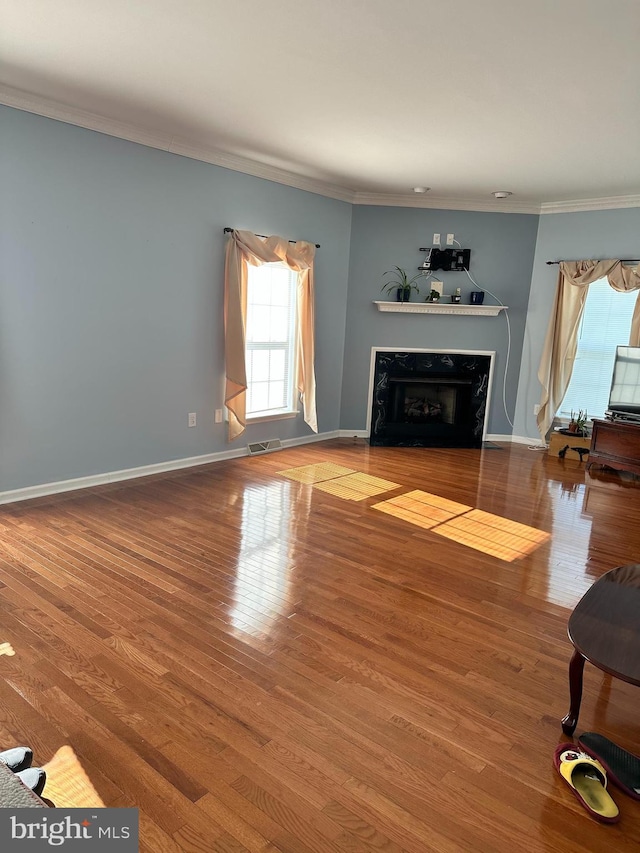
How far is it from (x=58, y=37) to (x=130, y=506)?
2.72 meters

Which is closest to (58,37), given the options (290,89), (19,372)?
(290,89)

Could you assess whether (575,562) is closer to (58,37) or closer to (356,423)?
(356,423)

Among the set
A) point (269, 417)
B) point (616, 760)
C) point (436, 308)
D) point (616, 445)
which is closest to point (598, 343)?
point (616, 445)

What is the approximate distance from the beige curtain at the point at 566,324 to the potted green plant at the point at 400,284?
4.98 ft

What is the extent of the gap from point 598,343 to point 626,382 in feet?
2.39

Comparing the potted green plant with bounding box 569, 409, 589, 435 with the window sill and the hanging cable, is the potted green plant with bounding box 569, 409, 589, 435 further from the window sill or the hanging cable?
the window sill

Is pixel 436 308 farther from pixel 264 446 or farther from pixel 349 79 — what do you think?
pixel 349 79

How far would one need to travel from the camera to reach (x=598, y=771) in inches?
71.5

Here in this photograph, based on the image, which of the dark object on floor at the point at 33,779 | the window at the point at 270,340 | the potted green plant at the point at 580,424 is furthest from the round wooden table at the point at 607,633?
the potted green plant at the point at 580,424

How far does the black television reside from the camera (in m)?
5.67

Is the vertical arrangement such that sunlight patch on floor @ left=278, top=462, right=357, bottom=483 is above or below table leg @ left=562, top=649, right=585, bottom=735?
below

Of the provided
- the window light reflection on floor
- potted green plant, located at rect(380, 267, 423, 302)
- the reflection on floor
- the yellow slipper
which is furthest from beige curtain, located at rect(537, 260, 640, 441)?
the reflection on floor

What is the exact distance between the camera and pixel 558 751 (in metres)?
1.90

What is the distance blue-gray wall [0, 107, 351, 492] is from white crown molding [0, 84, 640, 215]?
0.21 ft
